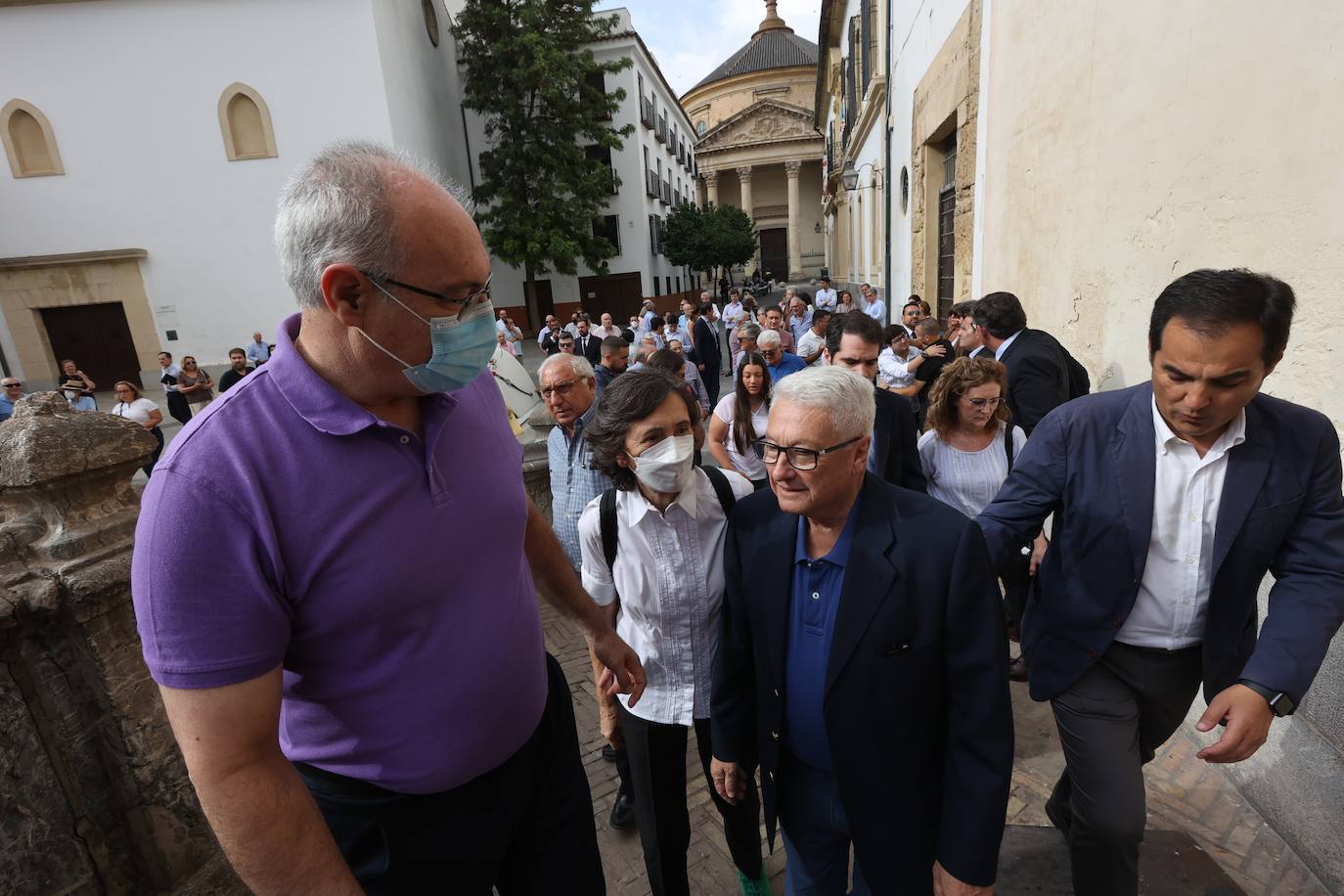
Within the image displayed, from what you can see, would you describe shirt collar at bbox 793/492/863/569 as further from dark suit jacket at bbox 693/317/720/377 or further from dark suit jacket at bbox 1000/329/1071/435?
dark suit jacket at bbox 693/317/720/377

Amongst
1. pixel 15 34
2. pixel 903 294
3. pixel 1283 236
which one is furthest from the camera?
pixel 15 34

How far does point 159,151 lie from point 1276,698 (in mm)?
23936

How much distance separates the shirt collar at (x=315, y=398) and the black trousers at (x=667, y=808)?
144 cm

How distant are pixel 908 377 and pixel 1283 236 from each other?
2.85 m

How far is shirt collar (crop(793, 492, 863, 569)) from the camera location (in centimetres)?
174

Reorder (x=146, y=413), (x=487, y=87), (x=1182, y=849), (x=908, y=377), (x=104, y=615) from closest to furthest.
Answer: (x=104, y=615)
(x=1182, y=849)
(x=908, y=377)
(x=146, y=413)
(x=487, y=87)

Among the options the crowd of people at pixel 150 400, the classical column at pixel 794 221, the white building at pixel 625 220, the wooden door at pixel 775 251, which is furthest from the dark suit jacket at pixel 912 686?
the wooden door at pixel 775 251

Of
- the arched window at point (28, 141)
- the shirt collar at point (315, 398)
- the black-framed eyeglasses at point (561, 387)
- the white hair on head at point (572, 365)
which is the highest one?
the arched window at point (28, 141)

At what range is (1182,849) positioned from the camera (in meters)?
2.53

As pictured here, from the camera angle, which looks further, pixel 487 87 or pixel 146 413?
pixel 487 87

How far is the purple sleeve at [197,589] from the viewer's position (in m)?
1.11

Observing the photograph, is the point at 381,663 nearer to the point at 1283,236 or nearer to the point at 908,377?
the point at 1283,236

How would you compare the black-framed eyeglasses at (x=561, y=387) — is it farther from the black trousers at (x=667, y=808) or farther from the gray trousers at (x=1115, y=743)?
the gray trousers at (x=1115, y=743)

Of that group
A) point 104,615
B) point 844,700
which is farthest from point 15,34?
point 844,700
